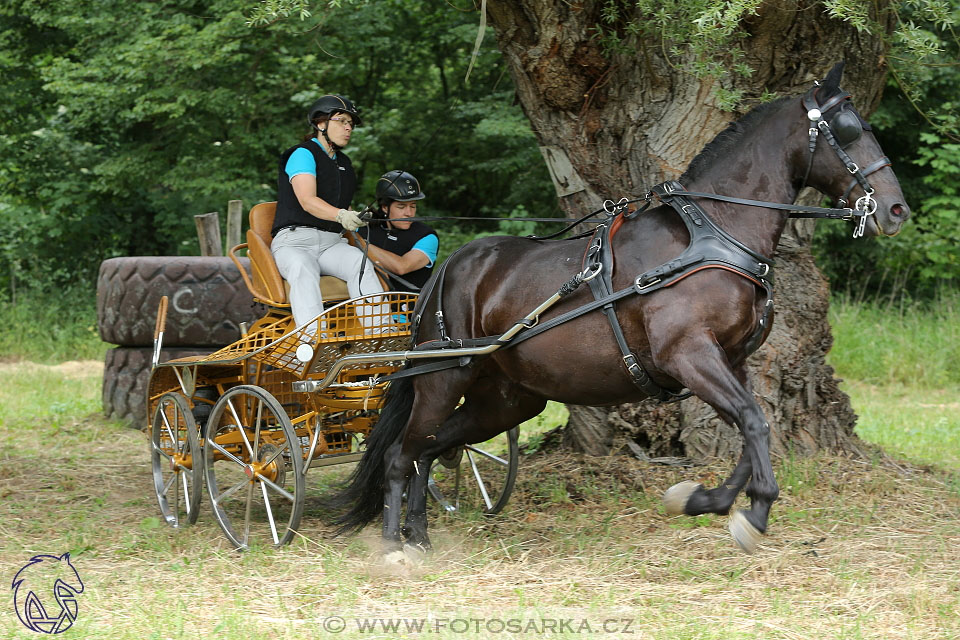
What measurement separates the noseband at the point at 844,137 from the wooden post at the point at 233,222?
22.4ft

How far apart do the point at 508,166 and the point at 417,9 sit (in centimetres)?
309

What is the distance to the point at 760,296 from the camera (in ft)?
14.1

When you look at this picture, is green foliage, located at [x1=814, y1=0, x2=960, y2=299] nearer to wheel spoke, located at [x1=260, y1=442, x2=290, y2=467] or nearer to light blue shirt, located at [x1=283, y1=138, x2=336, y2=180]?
light blue shirt, located at [x1=283, y1=138, x2=336, y2=180]

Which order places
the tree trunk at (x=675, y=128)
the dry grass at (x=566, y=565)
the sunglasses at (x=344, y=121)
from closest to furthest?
the dry grass at (x=566, y=565), the sunglasses at (x=344, y=121), the tree trunk at (x=675, y=128)

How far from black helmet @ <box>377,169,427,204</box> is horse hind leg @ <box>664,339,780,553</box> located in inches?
83.0

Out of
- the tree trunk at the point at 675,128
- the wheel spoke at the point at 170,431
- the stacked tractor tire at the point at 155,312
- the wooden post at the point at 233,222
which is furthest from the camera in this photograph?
the wooden post at the point at 233,222

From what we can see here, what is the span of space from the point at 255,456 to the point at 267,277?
0.97 m

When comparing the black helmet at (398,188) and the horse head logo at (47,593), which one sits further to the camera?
the black helmet at (398,188)

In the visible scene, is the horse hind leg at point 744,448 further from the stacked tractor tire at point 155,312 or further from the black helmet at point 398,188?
the stacked tractor tire at point 155,312

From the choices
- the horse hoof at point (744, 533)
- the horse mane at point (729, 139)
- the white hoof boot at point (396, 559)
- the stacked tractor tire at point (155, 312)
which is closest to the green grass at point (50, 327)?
the stacked tractor tire at point (155, 312)

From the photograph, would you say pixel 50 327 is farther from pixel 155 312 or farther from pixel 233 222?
pixel 155 312

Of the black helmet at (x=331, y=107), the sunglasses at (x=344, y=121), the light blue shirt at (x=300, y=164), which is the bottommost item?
the light blue shirt at (x=300, y=164)

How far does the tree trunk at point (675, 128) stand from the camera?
19.0ft

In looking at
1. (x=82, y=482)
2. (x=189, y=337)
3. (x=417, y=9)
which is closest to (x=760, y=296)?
(x=82, y=482)
